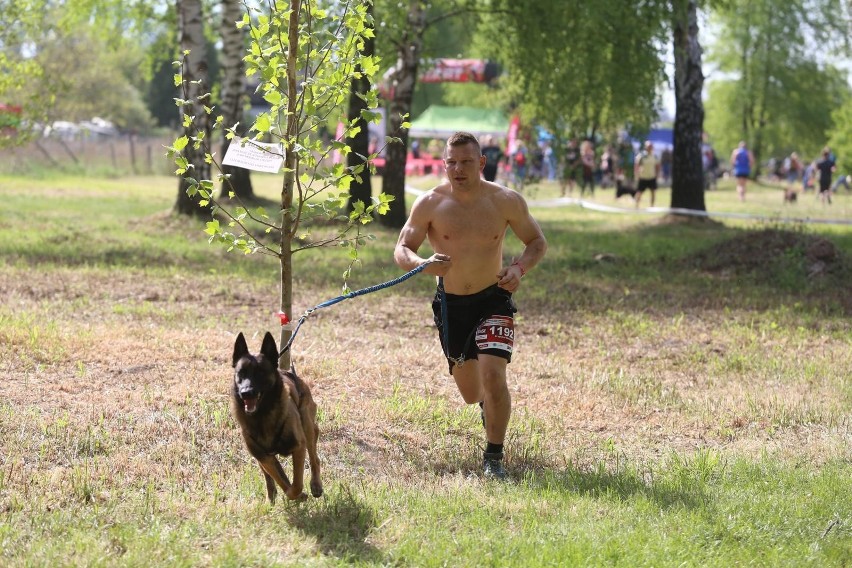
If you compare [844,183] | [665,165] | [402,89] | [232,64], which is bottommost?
[844,183]

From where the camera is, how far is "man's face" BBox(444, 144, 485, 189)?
636cm

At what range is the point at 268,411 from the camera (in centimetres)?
517

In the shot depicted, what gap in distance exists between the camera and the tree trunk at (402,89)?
64.0 ft

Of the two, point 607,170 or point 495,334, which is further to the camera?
point 607,170

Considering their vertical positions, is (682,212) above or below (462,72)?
below

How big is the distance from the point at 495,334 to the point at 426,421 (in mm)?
1325

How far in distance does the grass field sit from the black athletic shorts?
698mm

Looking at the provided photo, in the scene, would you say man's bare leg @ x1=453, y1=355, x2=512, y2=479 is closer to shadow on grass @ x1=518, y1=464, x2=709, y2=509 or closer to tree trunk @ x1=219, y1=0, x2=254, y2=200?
shadow on grass @ x1=518, y1=464, x2=709, y2=509

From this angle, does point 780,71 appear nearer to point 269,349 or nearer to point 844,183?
point 844,183

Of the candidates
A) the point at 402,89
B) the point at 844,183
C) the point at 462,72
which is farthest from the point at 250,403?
the point at 844,183

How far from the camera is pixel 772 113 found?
58.2m

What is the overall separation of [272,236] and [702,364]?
996 centimetres

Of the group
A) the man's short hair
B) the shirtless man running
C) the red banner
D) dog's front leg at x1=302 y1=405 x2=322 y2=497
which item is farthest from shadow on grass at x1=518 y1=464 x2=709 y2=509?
the red banner

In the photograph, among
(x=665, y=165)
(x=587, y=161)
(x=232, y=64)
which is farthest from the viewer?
(x=665, y=165)
